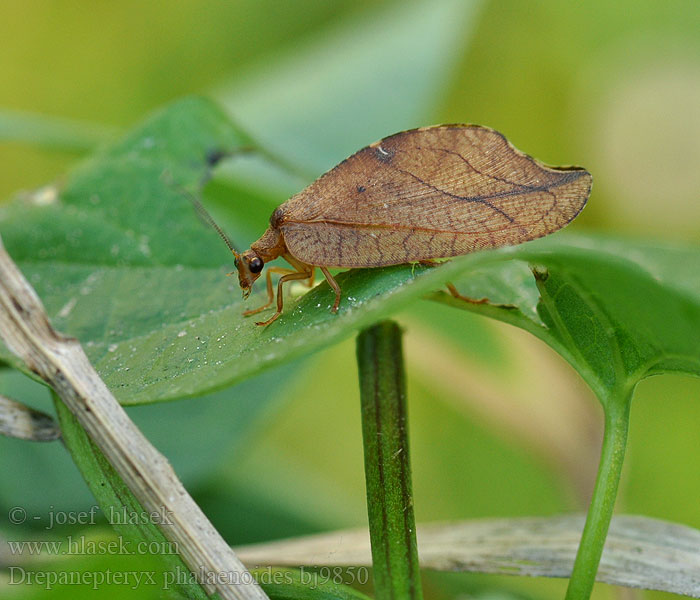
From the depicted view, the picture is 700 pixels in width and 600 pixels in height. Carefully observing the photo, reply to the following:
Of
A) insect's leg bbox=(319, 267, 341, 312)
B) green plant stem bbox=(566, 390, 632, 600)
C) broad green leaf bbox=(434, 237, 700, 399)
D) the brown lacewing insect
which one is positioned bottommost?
green plant stem bbox=(566, 390, 632, 600)

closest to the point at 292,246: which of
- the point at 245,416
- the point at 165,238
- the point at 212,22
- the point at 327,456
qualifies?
the point at 165,238

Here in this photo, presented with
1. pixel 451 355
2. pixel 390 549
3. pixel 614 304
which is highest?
pixel 451 355

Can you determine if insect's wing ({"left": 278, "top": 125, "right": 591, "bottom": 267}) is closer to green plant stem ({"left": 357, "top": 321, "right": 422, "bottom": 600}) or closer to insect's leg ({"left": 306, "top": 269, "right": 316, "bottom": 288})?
insect's leg ({"left": 306, "top": 269, "right": 316, "bottom": 288})

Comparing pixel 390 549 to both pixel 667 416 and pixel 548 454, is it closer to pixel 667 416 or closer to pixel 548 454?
pixel 548 454

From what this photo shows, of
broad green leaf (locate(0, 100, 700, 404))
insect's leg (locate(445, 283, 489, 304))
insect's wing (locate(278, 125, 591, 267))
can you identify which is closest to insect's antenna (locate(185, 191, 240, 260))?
broad green leaf (locate(0, 100, 700, 404))

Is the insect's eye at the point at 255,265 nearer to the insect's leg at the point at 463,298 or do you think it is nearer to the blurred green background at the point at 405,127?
the blurred green background at the point at 405,127

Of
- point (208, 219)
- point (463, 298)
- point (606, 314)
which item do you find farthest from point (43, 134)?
point (606, 314)
